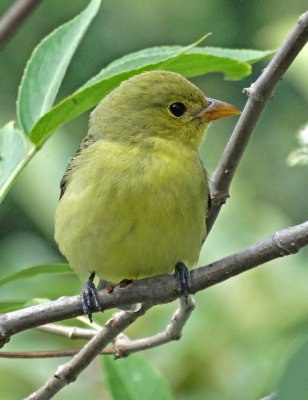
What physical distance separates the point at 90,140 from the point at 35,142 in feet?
3.43

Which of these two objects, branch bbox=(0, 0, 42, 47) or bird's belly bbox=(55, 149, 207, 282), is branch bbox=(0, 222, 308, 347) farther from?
branch bbox=(0, 0, 42, 47)

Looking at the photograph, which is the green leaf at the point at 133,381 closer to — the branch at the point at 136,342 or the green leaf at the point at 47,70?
the branch at the point at 136,342

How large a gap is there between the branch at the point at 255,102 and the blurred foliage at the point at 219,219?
625 millimetres

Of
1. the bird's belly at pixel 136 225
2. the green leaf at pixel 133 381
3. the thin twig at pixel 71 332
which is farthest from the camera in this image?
Answer: the bird's belly at pixel 136 225

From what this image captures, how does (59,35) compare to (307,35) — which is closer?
(307,35)

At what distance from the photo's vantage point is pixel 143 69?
2666mm

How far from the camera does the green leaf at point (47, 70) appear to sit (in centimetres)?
298

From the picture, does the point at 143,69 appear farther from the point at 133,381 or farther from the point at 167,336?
the point at 133,381

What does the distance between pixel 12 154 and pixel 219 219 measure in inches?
74.4

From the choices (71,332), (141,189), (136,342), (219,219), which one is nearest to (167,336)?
(136,342)

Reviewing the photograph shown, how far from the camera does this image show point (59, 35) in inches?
121

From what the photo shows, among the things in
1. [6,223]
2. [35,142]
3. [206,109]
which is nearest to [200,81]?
[6,223]

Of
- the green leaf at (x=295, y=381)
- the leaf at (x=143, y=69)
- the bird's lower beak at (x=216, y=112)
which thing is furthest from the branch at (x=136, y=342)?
the green leaf at (x=295, y=381)

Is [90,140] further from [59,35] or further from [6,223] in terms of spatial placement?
[6,223]
